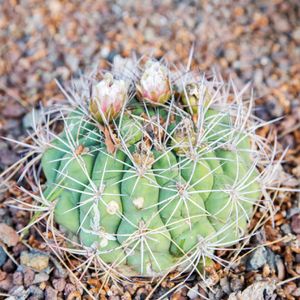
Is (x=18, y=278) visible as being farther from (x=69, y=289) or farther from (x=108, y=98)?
(x=108, y=98)

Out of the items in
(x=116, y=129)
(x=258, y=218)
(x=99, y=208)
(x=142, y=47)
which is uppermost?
(x=116, y=129)

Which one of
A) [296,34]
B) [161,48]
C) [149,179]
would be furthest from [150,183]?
[296,34]

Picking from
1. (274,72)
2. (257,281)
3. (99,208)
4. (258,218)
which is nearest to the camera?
(99,208)

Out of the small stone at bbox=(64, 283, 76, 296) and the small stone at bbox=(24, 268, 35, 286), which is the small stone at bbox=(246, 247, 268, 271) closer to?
the small stone at bbox=(64, 283, 76, 296)

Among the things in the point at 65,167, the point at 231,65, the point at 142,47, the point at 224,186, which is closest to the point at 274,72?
the point at 231,65

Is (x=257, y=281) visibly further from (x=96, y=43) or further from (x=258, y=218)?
(x=96, y=43)

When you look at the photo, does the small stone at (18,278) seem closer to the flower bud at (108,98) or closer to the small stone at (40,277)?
the small stone at (40,277)

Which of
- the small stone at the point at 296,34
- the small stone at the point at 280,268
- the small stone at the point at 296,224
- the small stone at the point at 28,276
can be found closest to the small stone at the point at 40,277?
the small stone at the point at 28,276
